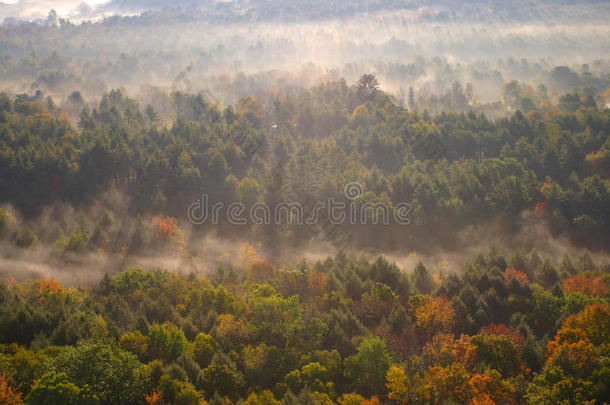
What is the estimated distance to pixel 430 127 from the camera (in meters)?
171

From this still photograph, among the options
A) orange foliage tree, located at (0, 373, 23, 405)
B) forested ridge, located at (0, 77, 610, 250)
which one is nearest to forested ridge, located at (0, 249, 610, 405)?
orange foliage tree, located at (0, 373, 23, 405)

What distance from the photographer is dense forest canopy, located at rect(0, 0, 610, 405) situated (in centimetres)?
5997

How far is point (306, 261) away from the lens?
4719 inches

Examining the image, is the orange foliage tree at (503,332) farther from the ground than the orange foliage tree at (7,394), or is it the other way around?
the orange foliage tree at (7,394)

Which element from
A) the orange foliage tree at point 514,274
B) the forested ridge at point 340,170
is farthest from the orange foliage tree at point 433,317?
the forested ridge at point 340,170

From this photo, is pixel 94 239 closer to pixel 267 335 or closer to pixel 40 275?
pixel 40 275

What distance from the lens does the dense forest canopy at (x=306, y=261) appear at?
5997cm

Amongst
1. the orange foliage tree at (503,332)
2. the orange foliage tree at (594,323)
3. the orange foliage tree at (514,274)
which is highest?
the orange foliage tree at (594,323)

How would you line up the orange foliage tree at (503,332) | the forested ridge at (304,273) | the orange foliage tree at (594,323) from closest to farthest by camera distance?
the forested ridge at (304,273) → the orange foliage tree at (594,323) → the orange foliage tree at (503,332)

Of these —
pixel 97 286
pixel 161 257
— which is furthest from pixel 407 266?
pixel 97 286

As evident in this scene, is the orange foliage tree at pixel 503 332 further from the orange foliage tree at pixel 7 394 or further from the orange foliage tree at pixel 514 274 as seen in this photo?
the orange foliage tree at pixel 7 394

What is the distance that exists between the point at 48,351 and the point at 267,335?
1186 inches

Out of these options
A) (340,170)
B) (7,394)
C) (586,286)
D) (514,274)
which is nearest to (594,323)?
(586,286)

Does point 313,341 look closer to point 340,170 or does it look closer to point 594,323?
point 594,323
